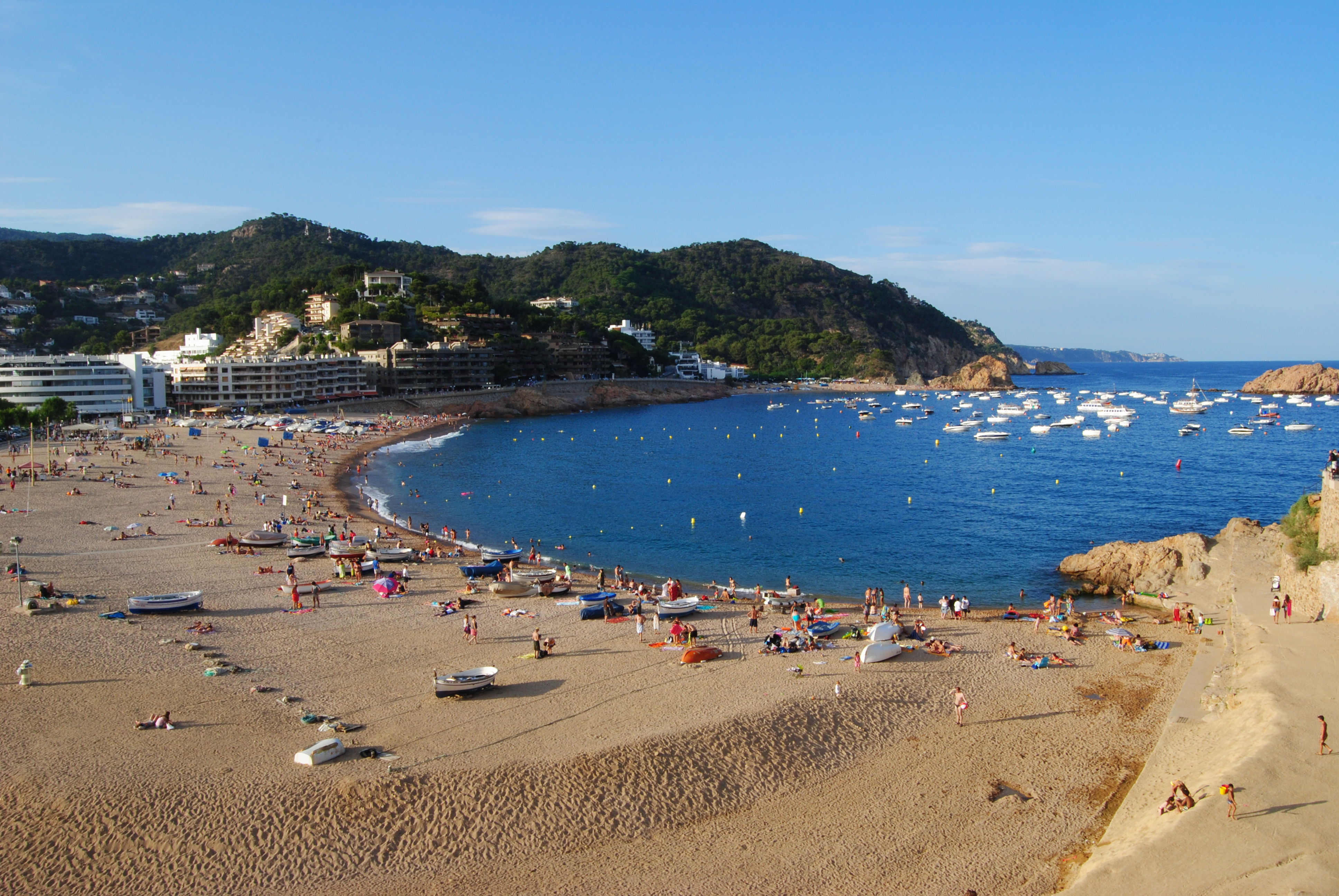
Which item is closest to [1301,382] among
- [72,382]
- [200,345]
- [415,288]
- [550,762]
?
[415,288]

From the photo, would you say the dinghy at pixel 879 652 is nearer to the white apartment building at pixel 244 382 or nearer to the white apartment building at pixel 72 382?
the white apartment building at pixel 72 382

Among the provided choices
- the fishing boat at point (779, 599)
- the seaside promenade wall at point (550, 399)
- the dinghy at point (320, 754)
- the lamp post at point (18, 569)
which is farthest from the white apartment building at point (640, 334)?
the dinghy at point (320, 754)

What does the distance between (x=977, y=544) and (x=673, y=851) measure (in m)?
25.5

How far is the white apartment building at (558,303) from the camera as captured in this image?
167375 mm

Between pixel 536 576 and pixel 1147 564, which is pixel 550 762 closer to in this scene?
pixel 536 576

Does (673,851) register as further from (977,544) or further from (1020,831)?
(977,544)

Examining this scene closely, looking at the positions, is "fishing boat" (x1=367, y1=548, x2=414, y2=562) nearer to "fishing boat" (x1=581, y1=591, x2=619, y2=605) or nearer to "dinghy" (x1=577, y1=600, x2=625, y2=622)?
"fishing boat" (x1=581, y1=591, x2=619, y2=605)

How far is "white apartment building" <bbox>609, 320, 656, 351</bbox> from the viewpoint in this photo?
158 metres

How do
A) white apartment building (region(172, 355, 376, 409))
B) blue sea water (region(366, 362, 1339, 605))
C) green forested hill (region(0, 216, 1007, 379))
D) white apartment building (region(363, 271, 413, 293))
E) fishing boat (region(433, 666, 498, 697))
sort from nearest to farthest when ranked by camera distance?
1. fishing boat (region(433, 666, 498, 697))
2. blue sea water (region(366, 362, 1339, 605))
3. white apartment building (region(172, 355, 376, 409))
4. green forested hill (region(0, 216, 1007, 379))
5. white apartment building (region(363, 271, 413, 293))

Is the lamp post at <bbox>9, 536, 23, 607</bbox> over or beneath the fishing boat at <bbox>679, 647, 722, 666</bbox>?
over

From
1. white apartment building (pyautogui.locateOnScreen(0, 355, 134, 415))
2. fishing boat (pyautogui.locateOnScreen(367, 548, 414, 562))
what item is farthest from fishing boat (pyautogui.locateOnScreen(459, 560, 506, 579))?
white apartment building (pyautogui.locateOnScreen(0, 355, 134, 415))

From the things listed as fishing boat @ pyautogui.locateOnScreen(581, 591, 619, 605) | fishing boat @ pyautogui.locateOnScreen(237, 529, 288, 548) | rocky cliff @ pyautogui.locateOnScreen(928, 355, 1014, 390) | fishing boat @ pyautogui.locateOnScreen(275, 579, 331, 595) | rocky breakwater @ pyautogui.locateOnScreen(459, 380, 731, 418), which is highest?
rocky cliff @ pyautogui.locateOnScreen(928, 355, 1014, 390)

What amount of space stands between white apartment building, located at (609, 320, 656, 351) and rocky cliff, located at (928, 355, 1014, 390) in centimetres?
5645

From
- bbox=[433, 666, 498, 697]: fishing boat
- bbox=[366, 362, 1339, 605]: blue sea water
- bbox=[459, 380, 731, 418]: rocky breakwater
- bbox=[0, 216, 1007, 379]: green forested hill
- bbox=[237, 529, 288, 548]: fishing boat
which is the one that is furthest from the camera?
bbox=[0, 216, 1007, 379]: green forested hill
